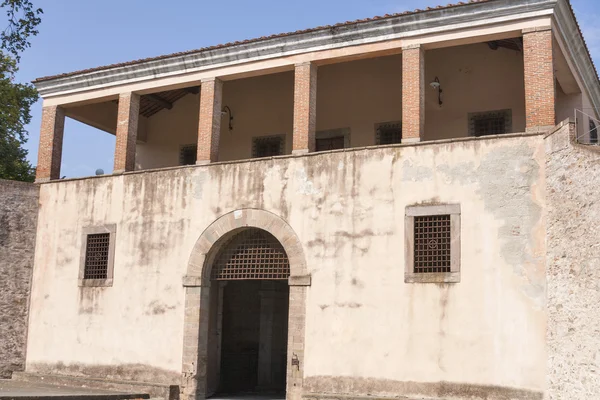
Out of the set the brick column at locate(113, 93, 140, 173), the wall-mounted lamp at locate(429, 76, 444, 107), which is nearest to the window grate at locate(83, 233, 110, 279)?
the brick column at locate(113, 93, 140, 173)

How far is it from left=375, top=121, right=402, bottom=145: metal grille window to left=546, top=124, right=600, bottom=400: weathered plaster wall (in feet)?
17.6

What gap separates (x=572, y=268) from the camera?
11.6 meters

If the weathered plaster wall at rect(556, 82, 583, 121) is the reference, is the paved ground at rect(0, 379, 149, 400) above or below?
below

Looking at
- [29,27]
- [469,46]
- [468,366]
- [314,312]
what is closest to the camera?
[29,27]

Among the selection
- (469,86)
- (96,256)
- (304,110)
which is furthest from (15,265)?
(469,86)

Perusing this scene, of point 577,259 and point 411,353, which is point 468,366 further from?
point 577,259

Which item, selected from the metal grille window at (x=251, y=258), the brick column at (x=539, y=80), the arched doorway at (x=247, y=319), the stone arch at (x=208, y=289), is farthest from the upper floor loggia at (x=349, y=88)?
the arched doorway at (x=247, y=319)

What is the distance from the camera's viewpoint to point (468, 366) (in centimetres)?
1250

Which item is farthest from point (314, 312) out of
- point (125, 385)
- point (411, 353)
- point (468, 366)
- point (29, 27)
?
point (29, 27)

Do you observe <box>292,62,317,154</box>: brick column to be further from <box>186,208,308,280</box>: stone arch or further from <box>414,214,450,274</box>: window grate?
<box>414,214,450,274</box>: window grate

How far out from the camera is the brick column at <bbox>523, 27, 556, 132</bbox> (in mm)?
13000

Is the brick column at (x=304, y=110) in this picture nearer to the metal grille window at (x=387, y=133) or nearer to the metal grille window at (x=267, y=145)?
the metal grille window at (x=387, y=133)

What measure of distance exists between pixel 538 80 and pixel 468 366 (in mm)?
5078

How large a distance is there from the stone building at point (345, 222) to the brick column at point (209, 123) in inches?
2.1
